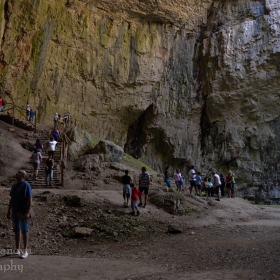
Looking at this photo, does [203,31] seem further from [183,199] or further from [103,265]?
[103,265]

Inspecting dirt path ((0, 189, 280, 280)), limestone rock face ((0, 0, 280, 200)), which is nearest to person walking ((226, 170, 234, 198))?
dirt path ((0, 189, 280, 280))

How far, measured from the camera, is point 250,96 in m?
29.1

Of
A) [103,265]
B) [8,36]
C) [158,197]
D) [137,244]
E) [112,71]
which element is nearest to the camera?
[103,265]

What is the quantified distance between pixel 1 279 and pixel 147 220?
19.2 ft

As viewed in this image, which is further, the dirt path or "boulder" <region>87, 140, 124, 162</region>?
"boulder" <region>87, 140, 124, 162</region>

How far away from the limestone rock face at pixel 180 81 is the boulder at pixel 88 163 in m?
9.01

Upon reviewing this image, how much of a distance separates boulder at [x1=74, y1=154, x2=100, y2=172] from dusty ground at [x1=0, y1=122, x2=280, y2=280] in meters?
2.24

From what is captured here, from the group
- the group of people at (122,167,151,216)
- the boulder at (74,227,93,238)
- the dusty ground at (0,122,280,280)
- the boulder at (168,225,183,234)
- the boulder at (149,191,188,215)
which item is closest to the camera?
the dusty ground at (0,122,280,280)

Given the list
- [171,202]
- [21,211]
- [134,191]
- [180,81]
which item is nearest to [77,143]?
[171,202]

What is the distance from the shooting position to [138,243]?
8.02m

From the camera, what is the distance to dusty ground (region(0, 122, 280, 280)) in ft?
17.1

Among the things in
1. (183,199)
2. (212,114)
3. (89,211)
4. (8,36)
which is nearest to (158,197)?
(183,199)

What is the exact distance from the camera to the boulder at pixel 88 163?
16.0 m

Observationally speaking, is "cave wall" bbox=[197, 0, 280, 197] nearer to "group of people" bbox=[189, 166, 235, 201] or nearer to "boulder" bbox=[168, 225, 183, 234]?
"group of people" bbox=[189, 166, 235, 201]
